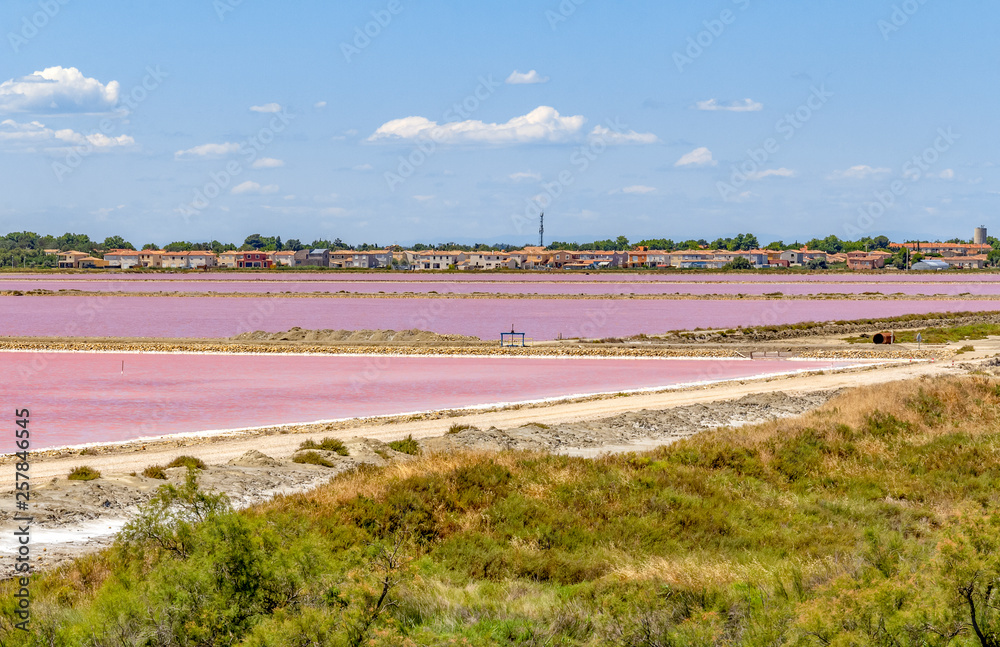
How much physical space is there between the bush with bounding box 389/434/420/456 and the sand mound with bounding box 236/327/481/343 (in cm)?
3080

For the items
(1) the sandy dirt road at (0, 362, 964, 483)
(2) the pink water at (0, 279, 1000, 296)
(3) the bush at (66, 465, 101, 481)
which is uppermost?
(2) the pink water at (0, 279, 1000, 296)

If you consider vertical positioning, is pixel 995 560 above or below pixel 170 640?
above

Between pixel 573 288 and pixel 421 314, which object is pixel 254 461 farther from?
pixel 573 288

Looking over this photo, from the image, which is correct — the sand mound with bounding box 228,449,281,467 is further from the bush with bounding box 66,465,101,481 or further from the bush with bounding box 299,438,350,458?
the bush with bounding box 66,465,101,481

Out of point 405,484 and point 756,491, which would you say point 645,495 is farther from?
point 405,484

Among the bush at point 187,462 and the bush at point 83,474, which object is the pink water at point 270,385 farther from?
the bush at point 83,474

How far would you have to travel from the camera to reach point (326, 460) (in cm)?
1848

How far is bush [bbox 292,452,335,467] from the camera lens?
18.3 metres

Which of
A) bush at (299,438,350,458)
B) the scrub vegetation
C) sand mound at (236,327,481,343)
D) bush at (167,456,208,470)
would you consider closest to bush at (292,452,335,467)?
bush at (299,438,350,458)

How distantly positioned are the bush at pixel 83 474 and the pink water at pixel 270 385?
19.7ft

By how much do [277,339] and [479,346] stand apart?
38.5ft

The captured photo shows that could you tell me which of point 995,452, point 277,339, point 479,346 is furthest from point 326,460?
point 277,339

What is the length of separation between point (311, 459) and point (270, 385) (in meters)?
16.8

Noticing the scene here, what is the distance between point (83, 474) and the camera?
54.5 feet
